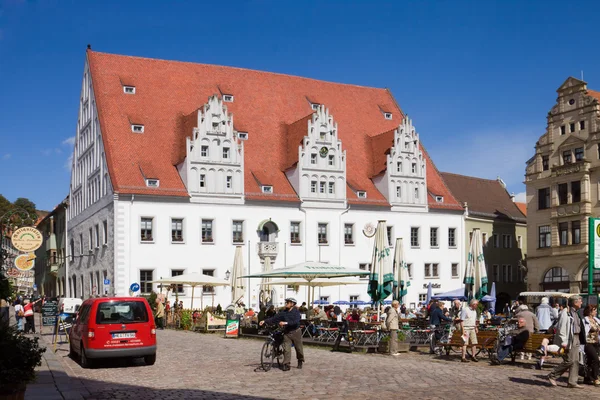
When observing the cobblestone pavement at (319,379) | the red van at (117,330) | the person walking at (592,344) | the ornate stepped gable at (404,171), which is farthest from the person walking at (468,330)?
the ornate stepped gable at (404,171)

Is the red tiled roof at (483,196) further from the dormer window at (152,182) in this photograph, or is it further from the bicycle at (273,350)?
the bicycle at (273,350)

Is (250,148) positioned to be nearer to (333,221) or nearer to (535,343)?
(333,221)

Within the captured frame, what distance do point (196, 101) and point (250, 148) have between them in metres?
5.11

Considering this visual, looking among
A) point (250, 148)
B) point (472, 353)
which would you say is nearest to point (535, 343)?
point (472, 353)

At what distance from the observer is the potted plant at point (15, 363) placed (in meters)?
10.5

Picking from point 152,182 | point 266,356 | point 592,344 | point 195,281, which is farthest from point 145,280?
point 592,344

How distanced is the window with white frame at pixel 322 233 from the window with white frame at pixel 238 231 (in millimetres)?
5692

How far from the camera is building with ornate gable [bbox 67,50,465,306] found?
50.9 meters

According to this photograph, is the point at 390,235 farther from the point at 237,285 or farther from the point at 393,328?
the point at 393,328

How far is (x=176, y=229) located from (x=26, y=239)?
74.4 ft

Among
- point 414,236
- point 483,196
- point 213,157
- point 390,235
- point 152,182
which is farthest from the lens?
point 483,196

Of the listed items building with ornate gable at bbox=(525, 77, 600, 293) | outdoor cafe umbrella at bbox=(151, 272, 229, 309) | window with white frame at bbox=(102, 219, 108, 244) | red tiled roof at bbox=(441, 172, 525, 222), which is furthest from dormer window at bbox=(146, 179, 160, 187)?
building with ornate gable at bbox=(525, 77, 600, 293)

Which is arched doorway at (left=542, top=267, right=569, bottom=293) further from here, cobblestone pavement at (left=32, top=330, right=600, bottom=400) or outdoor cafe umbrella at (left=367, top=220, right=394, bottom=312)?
cobblestone pavement at (left=32, top=330, right=600, bottom=400)

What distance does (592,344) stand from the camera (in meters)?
15.6
